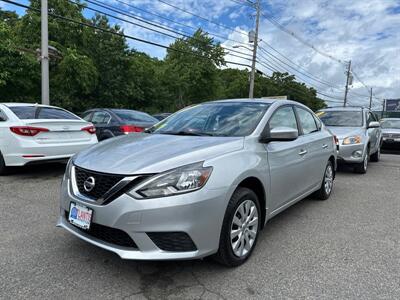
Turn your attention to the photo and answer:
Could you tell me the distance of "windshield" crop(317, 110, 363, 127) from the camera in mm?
8320

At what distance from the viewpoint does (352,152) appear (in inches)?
292

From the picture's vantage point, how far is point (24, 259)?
9.75ft

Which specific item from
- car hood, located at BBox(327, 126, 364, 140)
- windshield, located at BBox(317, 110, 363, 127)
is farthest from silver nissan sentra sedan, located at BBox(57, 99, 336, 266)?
windshield, located at BBox(317, 110, 363, 127)

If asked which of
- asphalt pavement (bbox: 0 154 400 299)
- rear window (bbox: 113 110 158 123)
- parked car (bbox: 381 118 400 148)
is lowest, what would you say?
asphalt pavement (bbox: 0 154 400 299)

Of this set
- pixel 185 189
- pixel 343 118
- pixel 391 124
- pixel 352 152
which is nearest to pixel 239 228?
pixel 185 189

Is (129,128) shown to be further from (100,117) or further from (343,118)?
(343,118)

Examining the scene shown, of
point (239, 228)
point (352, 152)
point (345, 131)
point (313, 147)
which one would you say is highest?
point (345, 131)

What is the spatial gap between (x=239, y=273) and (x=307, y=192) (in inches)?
80.0

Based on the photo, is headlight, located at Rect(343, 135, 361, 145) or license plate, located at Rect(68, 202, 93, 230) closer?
license plate, located at Rect(68, 202, 93, 230)

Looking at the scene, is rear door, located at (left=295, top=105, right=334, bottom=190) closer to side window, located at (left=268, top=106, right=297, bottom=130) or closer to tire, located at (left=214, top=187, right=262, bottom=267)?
side window, located at (left=268, top=106, right=297, bottom=130)

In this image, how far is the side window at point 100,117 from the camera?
8250 mm

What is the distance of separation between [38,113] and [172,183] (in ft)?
16.0

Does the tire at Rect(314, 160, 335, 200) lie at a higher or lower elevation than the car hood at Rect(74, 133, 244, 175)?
lower

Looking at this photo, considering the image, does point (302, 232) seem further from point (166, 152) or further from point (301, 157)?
point (166, 152)
